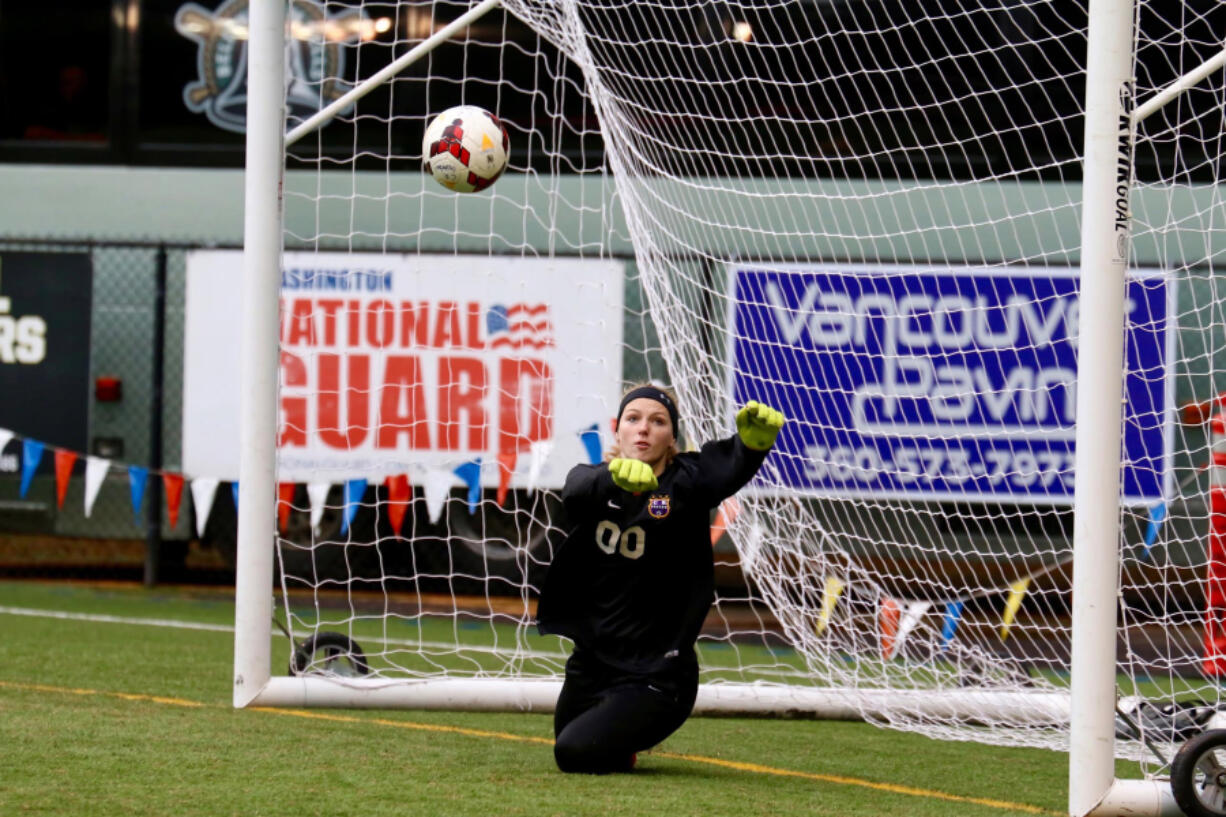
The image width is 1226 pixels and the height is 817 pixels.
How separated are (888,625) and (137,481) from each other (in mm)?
5840

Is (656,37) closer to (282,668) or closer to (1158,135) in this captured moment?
(1158,135)

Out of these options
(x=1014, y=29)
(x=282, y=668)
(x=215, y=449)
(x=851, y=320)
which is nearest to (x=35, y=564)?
(x=215, y=449)

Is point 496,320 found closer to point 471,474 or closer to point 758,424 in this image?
point 471,474

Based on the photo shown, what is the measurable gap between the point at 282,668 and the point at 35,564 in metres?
5.11

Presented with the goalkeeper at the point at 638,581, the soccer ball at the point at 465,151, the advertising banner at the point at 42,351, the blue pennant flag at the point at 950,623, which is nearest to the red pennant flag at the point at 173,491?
the advertising banner at the point at 42,351

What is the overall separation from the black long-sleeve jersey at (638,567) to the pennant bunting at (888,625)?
1721 mm

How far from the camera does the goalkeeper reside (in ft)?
16.0

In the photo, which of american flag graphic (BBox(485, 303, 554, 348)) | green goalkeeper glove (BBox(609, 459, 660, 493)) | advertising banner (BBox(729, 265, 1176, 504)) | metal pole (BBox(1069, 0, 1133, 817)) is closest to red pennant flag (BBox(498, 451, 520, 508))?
american flag graphic (BBox(485, 303, 554, 348))

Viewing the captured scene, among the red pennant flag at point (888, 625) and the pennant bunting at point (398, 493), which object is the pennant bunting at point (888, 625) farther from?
the pennant bunting at point (398, 493)

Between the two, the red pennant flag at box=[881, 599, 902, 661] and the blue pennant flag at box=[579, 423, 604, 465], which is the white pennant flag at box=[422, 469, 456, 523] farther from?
the red pennant flag at box=[881, 599, 902, 661]

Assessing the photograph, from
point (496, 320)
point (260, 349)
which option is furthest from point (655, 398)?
point (496, 320)

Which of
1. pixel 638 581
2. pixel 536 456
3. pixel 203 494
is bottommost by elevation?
pixel 638 581

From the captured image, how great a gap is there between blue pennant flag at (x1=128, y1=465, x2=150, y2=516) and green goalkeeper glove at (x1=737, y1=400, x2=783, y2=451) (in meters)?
6.87

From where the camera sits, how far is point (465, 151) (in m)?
5.80
